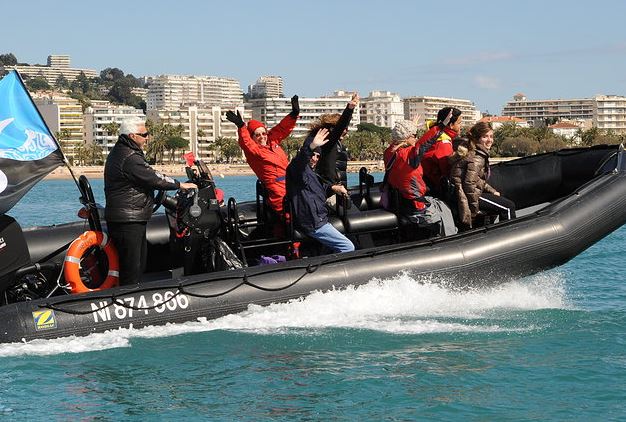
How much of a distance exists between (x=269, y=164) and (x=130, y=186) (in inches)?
66.1

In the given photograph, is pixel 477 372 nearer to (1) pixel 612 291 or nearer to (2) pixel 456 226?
(2) pixel 456 226

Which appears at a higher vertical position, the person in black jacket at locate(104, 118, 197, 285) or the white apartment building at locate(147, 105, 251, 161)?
the white apartment building at locate(147, 105, 251, 161)

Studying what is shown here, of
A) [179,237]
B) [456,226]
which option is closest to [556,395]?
[456,226]

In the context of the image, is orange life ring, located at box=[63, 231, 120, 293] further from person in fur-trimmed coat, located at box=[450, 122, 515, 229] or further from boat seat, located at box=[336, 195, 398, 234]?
person in fur-trimmed coat, located at box=[450, 122, 515, 229]

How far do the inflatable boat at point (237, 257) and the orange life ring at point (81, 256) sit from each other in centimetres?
1

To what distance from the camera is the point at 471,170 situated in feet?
33.4

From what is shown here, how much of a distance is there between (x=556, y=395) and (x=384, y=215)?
128 inches

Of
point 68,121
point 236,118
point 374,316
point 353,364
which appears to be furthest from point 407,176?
point 68,121

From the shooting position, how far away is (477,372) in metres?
8.10

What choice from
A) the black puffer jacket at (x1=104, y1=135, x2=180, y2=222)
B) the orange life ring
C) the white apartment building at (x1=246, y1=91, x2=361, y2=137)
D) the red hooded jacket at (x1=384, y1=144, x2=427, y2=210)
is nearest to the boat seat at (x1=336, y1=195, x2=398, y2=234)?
the red hooded jacket at (x1=384, y1=144, x2=427, y2=210)

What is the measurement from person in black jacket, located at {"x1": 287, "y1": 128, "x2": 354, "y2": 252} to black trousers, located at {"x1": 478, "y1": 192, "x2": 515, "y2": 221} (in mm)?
1718

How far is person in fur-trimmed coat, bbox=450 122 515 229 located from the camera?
10.2 m

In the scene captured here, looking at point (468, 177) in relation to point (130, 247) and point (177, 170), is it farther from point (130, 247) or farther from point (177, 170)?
point (177, 170)

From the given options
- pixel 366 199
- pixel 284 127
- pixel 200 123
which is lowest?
pixel 366 199
